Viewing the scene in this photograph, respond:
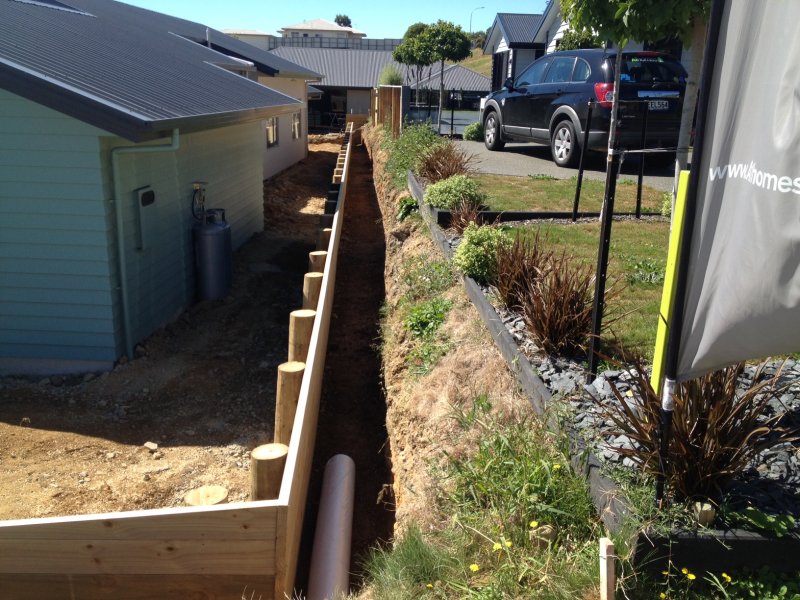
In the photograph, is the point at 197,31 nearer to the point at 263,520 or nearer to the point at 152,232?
the point at 152,232

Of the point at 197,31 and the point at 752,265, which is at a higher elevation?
the point at 197,31

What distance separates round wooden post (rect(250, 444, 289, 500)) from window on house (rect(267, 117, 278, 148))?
1770 centimetres

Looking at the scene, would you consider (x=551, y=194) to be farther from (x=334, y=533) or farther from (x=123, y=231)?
(x=334, y=533)

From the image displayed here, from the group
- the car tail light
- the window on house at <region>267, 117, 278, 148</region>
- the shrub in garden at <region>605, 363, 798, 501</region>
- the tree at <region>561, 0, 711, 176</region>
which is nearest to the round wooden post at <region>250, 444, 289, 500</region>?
the shrub in garden at <region>605, 363, 798, 501</region>

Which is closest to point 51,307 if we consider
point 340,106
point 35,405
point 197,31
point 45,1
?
point 35,405

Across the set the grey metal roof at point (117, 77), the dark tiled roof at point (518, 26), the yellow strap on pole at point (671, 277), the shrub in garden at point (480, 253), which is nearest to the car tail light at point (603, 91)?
the grey metal roof at point (117, 77)

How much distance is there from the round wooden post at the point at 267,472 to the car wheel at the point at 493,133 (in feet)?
39.1

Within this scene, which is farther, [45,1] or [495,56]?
[495,56]

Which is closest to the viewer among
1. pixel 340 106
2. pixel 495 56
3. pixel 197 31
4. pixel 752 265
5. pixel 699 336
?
pixel 752 265

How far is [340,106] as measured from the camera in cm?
4462

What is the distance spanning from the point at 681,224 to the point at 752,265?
0.43 meters

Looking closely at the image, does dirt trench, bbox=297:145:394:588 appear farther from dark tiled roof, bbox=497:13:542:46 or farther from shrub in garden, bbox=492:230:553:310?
dark tiled roof, bbox=497:13:542:46

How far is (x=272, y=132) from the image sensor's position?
2156 cm

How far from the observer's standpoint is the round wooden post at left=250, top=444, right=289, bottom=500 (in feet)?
13.8
